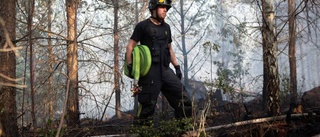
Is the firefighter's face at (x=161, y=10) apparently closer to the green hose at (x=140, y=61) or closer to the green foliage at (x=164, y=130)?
the green hose at (x=140, y=61)

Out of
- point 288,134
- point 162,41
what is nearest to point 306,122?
point 288,134

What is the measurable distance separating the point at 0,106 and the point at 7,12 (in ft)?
4.38

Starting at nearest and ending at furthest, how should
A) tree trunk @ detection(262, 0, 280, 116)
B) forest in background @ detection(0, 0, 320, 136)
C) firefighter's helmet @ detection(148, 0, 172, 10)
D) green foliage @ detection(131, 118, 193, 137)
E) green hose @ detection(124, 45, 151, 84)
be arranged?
1. green foliage @ detection(131, 118, 193, 137)
2. forest in background @ detection(0, 0, 320, 136)
3. green hose @ detection(124, 45, 151, 84)
4. firefighter's helmet @ detection(148, 0, 172, 10)
5. tree trunk @ detection(262, 0, 280, 116)

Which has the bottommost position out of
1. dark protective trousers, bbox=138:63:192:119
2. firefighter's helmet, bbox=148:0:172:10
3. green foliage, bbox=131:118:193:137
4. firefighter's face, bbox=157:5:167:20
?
green foliage, bbox=131:118:193:137

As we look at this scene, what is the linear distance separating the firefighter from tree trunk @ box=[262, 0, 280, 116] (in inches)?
55.9

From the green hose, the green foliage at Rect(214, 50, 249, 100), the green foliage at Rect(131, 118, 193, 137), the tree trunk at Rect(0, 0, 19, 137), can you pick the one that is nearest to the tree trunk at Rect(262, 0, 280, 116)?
the green foliage at Rect(214, 50, 249, 100)

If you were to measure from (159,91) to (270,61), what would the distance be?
6.79 ft

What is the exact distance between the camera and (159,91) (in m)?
4.84

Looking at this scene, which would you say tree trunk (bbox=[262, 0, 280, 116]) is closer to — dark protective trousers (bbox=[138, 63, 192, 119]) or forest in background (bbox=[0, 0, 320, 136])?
forest in background (bbox=[0, 0, 320, 136])

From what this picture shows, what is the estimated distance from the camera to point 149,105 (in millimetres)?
4773

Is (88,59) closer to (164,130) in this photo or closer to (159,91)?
(159,91)

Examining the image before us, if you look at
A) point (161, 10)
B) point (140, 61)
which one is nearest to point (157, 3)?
point (161, 10)

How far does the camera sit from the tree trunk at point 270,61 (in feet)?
17.2

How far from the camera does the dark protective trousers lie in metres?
4.75
